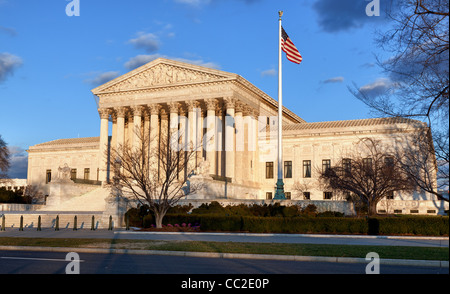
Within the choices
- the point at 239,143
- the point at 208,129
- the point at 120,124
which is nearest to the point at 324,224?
the point at 208,129

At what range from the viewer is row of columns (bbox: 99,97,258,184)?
57781 millimetres

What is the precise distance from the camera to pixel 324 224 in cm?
2772

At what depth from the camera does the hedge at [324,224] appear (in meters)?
26.0

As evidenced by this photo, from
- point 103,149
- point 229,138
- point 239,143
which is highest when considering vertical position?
point 229,138

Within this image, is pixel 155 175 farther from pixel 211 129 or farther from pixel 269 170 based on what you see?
pixel 269 170

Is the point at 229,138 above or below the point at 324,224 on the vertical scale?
above

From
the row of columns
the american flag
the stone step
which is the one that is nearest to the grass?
the stone step

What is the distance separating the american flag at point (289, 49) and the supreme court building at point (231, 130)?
685 inches

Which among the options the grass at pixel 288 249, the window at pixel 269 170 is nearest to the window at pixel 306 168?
the window at pixel 269 170

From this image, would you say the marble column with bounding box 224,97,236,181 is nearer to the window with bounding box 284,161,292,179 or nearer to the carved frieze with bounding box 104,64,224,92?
the carved frieze with bounding box 104,64,224,92

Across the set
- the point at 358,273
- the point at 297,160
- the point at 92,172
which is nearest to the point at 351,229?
the point at 358,273

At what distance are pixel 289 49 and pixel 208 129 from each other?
68.5 feet

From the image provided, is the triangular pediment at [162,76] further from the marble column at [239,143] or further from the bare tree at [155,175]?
the bare tree at [155,175]

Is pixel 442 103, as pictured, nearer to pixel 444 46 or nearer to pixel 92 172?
pixel 444 46
